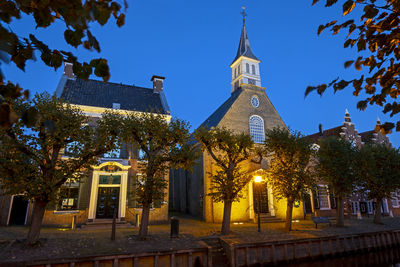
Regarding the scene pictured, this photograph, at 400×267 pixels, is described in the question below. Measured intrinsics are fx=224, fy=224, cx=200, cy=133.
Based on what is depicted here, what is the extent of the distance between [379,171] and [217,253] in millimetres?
19973

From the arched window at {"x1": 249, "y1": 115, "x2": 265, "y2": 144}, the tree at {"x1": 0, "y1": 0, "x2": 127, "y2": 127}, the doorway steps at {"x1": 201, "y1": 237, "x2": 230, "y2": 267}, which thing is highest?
the arched window at {"x1": 249, "y1": 115, "x2": 265, "y2": 144}

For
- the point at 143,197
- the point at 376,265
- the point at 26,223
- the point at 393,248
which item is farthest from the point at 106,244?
the point at 393,248

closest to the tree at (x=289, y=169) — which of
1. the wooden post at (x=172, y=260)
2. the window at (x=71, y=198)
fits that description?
the wooden post at (x=172, y=260)

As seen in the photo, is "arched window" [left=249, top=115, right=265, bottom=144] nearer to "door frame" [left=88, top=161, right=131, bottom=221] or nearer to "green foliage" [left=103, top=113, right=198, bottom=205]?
"green foliage" [left=103, top=113, right=198, bottom=205]

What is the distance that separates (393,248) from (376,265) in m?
4.90

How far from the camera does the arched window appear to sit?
26.2m

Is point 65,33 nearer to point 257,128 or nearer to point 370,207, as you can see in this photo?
point 257,128

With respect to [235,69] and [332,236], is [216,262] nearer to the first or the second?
[332,236]

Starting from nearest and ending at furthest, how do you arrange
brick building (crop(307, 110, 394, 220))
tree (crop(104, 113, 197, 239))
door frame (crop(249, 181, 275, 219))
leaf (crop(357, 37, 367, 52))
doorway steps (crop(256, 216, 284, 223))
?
1. leaf (crop(357, 37, 367, 52))
2. tree (crop(104, 113, 197, 239))
3. doorway steps (crop(256, 216, 284, 223))
4. door frame (crop(249, 181, 275, 219))
5. brick building (crop(307, 110, 394, 220))

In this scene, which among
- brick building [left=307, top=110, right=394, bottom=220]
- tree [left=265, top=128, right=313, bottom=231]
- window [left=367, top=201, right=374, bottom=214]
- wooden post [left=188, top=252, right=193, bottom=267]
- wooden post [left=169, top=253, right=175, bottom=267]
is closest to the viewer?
wooden post [left=169, top=253, right=175, bottom=267]

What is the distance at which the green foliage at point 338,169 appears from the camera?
791 inches

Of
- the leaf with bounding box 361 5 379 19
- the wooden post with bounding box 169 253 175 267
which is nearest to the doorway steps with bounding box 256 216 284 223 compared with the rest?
the wooden post with bounding box 169 253 175 267

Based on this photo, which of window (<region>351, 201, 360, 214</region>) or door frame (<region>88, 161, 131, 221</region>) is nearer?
door frame (<region>88, 161, 131, 221</region>)

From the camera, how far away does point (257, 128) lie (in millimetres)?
26656
